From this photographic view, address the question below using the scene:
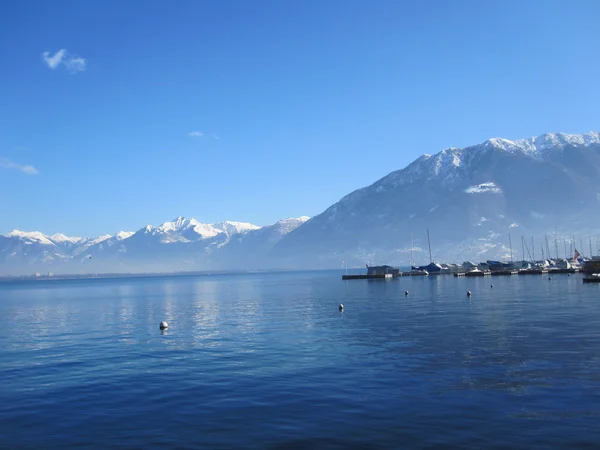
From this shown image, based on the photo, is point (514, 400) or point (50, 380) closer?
point (514, 400)

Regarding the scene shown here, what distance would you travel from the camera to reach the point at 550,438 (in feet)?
63.8

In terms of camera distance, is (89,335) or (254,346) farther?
(89,335)

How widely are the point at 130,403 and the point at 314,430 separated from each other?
10.9m

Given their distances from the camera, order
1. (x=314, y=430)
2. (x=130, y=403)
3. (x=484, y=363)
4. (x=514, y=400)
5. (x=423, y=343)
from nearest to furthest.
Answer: (x=314, y=430), (x=514, y=400), (x=130, y=403), (x=484, y=363), (x=423, y=343)

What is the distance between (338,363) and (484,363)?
9573 millimetres

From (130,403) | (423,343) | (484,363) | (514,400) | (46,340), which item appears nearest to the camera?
(514,400)

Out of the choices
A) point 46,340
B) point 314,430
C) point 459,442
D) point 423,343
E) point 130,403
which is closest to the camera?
point 459,442

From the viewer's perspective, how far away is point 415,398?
25.5 meters

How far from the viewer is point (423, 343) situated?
4206 cm

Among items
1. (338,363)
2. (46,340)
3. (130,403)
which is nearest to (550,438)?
(338,363)

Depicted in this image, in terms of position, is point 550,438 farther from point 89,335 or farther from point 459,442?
point 89,335

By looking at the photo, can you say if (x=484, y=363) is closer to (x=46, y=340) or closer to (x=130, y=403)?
(x=130, y=403)

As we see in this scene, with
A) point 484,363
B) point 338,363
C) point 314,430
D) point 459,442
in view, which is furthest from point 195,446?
point 484,363

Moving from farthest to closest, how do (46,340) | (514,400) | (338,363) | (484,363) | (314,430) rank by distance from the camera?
(46,340), (338,363), (484,363), (514,400), (314,430)
